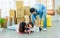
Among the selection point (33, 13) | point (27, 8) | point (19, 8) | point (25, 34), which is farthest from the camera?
point (27, 8)

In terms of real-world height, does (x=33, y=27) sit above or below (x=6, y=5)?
below

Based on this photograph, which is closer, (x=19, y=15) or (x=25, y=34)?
(x=25, y=34)

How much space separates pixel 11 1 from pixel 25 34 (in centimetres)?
205

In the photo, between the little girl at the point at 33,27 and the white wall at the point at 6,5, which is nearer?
the little girl at the point at 33,27

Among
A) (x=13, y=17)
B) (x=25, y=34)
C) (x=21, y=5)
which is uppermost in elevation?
(x=21, y=5)

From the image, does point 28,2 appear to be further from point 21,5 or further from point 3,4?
point 21,5

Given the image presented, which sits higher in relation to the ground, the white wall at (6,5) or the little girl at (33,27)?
the white wall at (6,5)

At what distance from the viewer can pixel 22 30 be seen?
147 inches

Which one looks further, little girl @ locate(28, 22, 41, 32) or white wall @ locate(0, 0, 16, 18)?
white wall @ locate(0, 0, 16, 18)

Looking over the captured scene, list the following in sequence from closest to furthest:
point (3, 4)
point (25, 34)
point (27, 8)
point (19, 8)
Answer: point (25, 34) < point (19, 8) < point (27, 8) < point (3, 4)

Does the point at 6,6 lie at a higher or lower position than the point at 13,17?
higher

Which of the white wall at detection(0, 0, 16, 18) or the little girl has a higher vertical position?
the white wall at detection(0, 0, 16, 18)

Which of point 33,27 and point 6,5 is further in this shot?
point 6,5

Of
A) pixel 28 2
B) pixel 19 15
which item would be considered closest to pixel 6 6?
pixel 28 2
